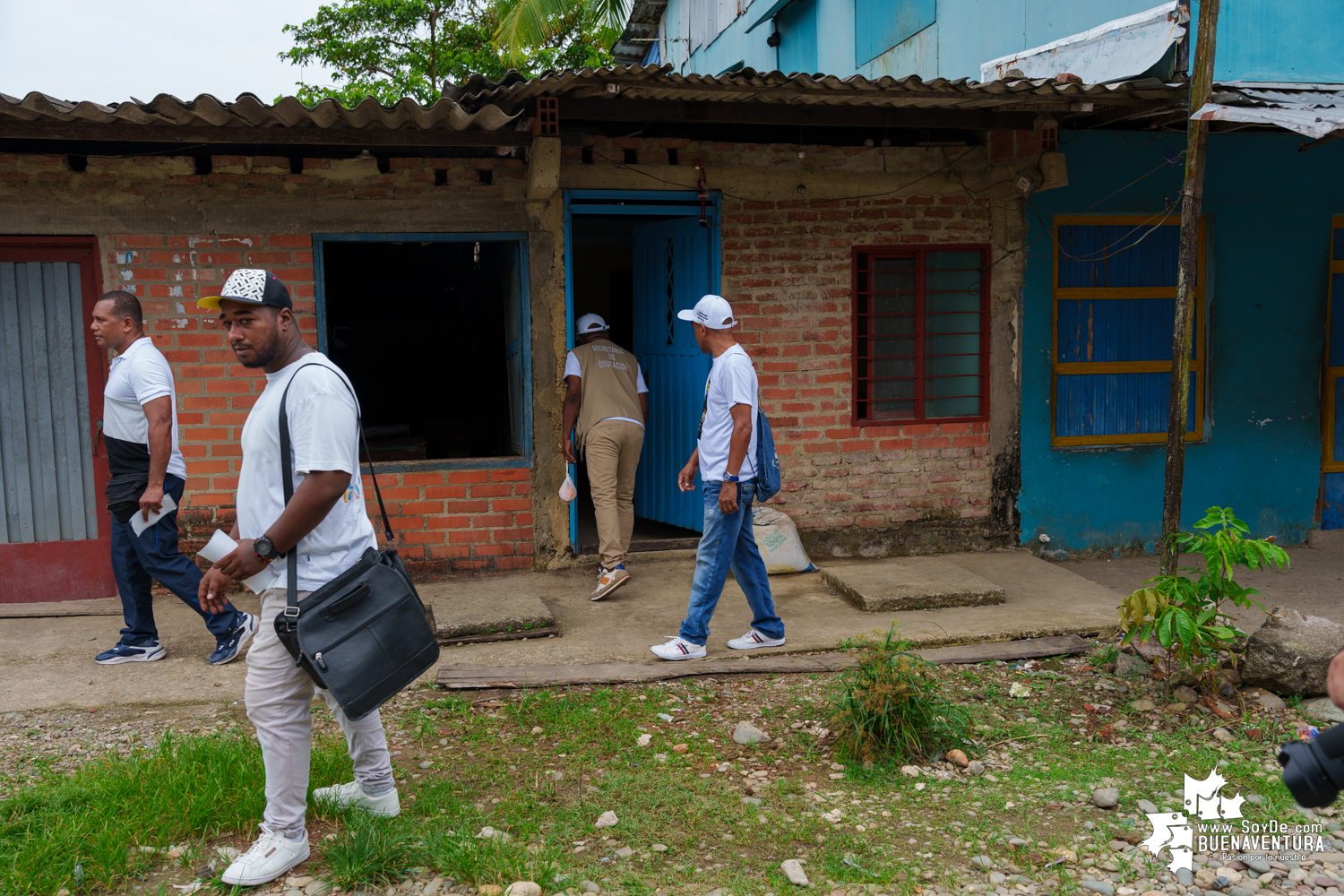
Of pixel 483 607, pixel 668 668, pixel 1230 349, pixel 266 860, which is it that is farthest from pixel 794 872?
pixel 1230 349

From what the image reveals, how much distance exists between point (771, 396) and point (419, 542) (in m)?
2.49

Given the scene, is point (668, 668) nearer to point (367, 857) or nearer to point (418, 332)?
point (367, 857)

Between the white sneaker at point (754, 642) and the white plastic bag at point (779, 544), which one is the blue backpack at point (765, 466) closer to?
the white sneaker at point (754, 642)

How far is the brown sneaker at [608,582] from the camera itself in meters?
5.98

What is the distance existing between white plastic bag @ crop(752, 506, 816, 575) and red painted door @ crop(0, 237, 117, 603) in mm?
4030

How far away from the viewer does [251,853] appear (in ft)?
9.68

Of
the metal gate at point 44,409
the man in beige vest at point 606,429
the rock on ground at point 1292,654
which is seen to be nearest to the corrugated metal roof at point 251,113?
the metal gate at point 44,409

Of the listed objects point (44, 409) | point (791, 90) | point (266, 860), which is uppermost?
point (791, 90)

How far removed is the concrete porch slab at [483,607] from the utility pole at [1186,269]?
3166mm

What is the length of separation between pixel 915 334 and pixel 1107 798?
413 cm

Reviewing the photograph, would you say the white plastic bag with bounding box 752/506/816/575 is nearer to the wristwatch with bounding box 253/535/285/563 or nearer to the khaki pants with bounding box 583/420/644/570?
the khaki pants with bounding box 583/420/644/570

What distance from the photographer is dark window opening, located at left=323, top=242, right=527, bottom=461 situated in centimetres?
1017

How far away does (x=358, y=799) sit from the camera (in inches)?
130

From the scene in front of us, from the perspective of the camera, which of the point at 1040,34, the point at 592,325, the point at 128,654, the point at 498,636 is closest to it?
the point at 128,654
